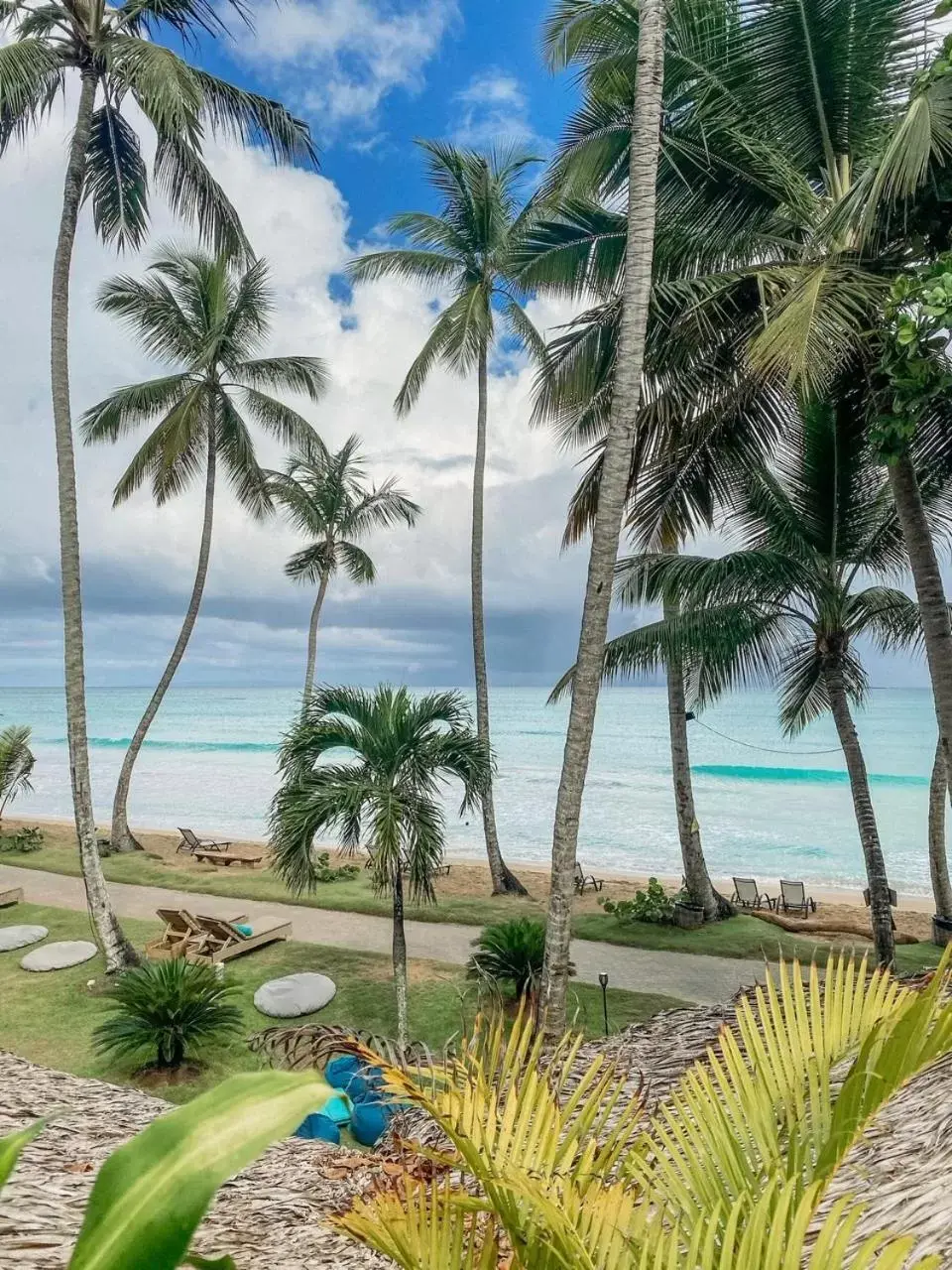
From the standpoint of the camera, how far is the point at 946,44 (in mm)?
4578

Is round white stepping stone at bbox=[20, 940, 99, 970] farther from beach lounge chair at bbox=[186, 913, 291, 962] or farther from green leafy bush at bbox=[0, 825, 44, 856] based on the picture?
green leafy bush at bbox=[0, 825, 44, 856]

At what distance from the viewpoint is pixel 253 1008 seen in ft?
25.6

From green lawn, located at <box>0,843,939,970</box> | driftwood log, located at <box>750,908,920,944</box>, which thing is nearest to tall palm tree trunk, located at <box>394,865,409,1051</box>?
green lawn, located at <box>0,843,939,970</box>

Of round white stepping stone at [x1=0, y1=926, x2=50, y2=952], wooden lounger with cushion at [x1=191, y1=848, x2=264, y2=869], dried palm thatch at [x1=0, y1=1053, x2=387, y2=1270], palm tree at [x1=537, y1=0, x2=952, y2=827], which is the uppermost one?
palm tree at [x1=537, y1=0, x2=952, y2=827]

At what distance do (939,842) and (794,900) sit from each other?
2.95 metres

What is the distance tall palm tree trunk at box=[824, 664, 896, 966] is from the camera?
26.2 feet

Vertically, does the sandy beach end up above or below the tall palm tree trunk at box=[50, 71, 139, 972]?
below

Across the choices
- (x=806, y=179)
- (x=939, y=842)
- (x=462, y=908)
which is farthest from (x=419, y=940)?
(x=806, y=179)

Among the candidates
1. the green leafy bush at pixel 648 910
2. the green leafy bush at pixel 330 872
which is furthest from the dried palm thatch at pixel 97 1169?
the green leafy bush at pixel 330 872

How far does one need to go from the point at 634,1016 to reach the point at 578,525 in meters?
6.37

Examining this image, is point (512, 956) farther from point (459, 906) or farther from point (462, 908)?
point (459, 906)

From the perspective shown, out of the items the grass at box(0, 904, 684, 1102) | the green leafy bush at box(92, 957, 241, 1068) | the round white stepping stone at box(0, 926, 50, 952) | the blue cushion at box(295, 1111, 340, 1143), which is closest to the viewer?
the blue cushion at box(295, 1111, 340, 1143)

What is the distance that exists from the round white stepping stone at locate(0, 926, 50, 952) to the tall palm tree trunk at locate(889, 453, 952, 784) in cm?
1114

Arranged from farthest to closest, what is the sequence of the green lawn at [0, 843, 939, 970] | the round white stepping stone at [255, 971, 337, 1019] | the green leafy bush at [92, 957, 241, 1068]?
the green lawn at [0, 843, 939, 970] → the round white stepping stone at [255, 971, 337, 1019] → the green leafy bush at [92, 957, 241, 1068]
